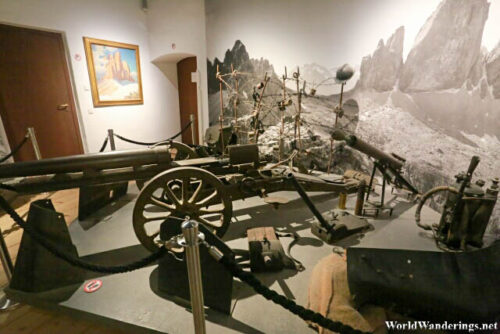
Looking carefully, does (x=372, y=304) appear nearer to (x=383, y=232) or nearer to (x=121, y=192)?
(x=383, y=232)

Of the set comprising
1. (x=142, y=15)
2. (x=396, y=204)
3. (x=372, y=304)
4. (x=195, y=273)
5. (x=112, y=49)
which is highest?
(x=142, y=15)

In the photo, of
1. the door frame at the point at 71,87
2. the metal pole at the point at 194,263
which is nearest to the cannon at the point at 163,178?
the metal pole at the point at 194,263

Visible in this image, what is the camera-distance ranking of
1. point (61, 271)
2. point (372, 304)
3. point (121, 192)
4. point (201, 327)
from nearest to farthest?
point (201, 327)
point (372, 304)
point (61, 271)
point (121, 192)

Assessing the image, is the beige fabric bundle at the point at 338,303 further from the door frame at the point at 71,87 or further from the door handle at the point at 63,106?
the door handle at the point at 63,106

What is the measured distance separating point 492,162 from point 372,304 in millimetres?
3023

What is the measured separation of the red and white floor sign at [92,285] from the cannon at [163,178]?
0.52 m

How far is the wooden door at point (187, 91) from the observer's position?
8.54m

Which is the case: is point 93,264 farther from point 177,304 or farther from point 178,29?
point 178,29

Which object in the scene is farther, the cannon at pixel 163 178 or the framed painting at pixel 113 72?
the framed painting at pixel 113 72

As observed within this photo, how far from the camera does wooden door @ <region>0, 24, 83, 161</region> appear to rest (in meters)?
5.06

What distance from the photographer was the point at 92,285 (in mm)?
2484

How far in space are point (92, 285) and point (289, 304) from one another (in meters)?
2.01

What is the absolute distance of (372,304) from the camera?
1930 mm

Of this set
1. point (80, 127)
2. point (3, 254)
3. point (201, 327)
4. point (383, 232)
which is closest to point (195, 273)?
point (201, 327)
